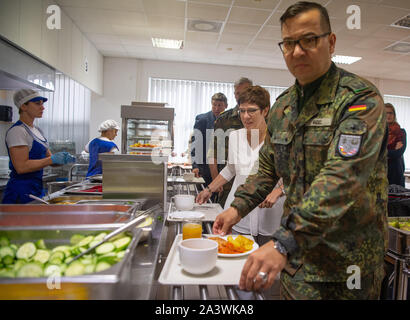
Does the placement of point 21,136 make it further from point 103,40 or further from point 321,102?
point 103,40

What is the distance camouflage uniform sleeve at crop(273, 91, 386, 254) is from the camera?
2.41 ft

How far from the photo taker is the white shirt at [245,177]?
5.61 ft

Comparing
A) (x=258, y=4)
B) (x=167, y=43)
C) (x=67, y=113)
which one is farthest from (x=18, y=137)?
(x=167, y=43)

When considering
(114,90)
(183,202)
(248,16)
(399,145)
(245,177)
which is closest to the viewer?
(183,202)

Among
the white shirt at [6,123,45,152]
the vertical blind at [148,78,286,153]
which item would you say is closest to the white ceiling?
the vertical blind at [148,78,286,153]

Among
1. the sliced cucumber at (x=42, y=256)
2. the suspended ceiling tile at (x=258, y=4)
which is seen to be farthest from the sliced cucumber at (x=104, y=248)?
the suspended ceiling tile at (x=258, y=4)

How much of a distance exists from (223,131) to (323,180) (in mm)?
2427

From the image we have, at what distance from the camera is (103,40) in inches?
233

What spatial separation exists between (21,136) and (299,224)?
2294 millimetres

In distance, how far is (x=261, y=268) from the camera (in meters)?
0.72

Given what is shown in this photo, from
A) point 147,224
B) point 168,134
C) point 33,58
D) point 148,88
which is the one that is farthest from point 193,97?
point 147,224

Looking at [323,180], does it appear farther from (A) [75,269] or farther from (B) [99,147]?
(B) [99,147]

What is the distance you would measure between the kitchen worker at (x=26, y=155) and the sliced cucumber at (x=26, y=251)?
5.17 feet

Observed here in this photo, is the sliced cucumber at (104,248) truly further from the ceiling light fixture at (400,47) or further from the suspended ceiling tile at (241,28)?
the ceiling light fixture at (400,47)
